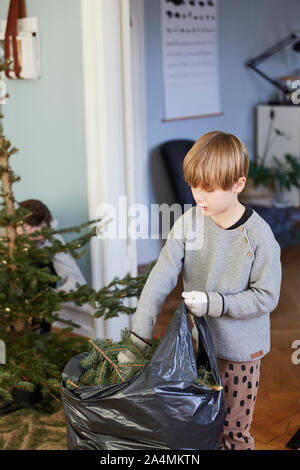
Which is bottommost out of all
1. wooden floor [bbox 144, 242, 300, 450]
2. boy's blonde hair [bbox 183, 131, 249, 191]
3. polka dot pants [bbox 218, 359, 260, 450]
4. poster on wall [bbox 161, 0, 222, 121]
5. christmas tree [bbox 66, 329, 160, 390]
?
wooden floor [bbox 144, 242, 300, 450]

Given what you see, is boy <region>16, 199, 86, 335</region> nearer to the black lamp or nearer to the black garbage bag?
the black garbage bag

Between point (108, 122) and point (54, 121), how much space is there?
17.4 inches

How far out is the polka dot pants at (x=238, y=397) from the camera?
1489 millimetres

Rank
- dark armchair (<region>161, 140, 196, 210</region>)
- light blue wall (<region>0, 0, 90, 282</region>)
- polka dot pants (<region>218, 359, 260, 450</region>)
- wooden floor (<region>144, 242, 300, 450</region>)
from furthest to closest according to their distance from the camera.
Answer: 1. dark armchair (<region>161, 140, 196, 210</region>)
2. light blue wall (<region>0, 0, 90, 282</region>)
3. wooden floor (<region>144, 242, 300, 450</region>)
4. polka dot pants (<region>218, 359, 260, 450</region>)

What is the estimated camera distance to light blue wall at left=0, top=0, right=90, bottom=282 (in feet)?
9.05

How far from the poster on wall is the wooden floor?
57.9 inches

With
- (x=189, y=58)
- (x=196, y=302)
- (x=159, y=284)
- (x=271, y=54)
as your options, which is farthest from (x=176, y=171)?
(x=196, y=302)

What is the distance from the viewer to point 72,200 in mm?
2938

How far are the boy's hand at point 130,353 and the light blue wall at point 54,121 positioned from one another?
4.84 feet

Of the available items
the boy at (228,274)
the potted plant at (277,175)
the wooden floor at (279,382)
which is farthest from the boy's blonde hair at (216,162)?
the potted plant at (277,175)

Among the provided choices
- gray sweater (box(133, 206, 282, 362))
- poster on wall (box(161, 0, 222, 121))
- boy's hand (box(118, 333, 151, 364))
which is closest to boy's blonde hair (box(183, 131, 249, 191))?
gray sweater (box(133, 206, 282, 362))

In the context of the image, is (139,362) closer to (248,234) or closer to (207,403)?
(207,403)

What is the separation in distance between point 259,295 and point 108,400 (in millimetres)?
405

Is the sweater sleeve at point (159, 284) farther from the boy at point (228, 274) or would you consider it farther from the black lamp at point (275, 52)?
the black lamp at point (275, 52)
